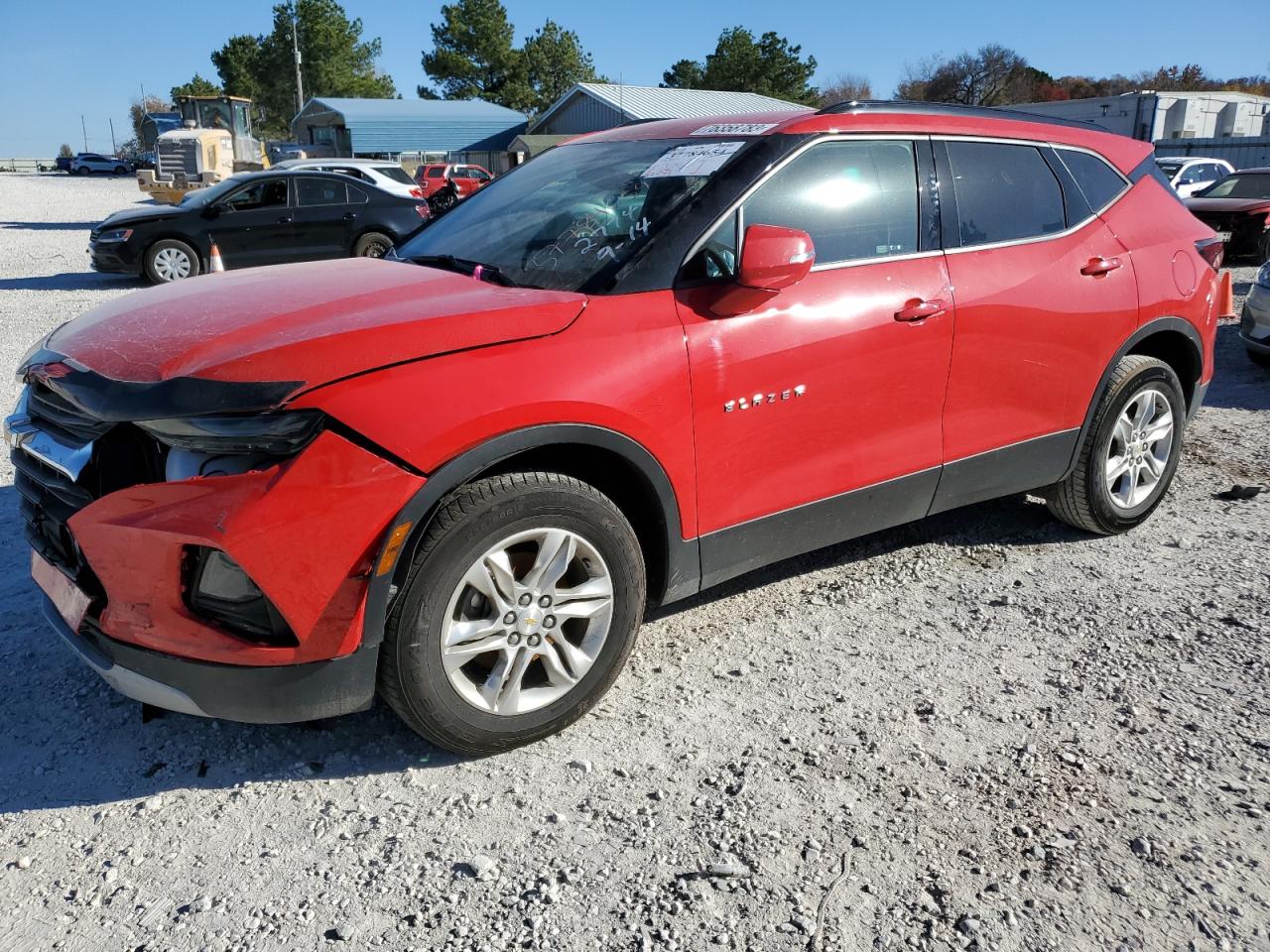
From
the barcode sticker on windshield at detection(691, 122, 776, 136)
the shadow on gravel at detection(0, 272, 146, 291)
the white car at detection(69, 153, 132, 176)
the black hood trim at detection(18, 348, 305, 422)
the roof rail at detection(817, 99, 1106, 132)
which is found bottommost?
the shadow on gravel at detection(0, 272, 146, 291)

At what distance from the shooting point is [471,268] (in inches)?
133

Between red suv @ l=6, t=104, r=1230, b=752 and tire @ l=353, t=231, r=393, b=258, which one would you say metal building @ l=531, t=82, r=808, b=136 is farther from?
red suv @ l=6, t=104, r=1230, b=752

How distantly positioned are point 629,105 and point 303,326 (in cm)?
3934


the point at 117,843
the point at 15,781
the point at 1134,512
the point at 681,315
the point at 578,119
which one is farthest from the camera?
the point at 578,119

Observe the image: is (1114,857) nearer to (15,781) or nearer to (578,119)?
(15,781)

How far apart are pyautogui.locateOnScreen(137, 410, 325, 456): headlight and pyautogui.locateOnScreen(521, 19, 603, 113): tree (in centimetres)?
7944

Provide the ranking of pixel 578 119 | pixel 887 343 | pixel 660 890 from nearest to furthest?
pixel 660 890
pixel 887 343
pixel 578 119

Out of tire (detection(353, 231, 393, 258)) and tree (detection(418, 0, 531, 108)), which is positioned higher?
tree (detection(418, 0, 531, 108))

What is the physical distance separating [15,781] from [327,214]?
12.4 metres

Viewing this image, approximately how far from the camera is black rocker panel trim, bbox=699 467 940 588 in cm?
320

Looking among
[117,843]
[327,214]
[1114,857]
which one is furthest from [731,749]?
[327,214]

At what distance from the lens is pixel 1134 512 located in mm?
4516

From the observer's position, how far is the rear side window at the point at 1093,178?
161 inches

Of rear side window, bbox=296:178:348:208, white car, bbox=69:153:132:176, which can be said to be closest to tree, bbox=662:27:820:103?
white car, bbox=69:153:132:176
